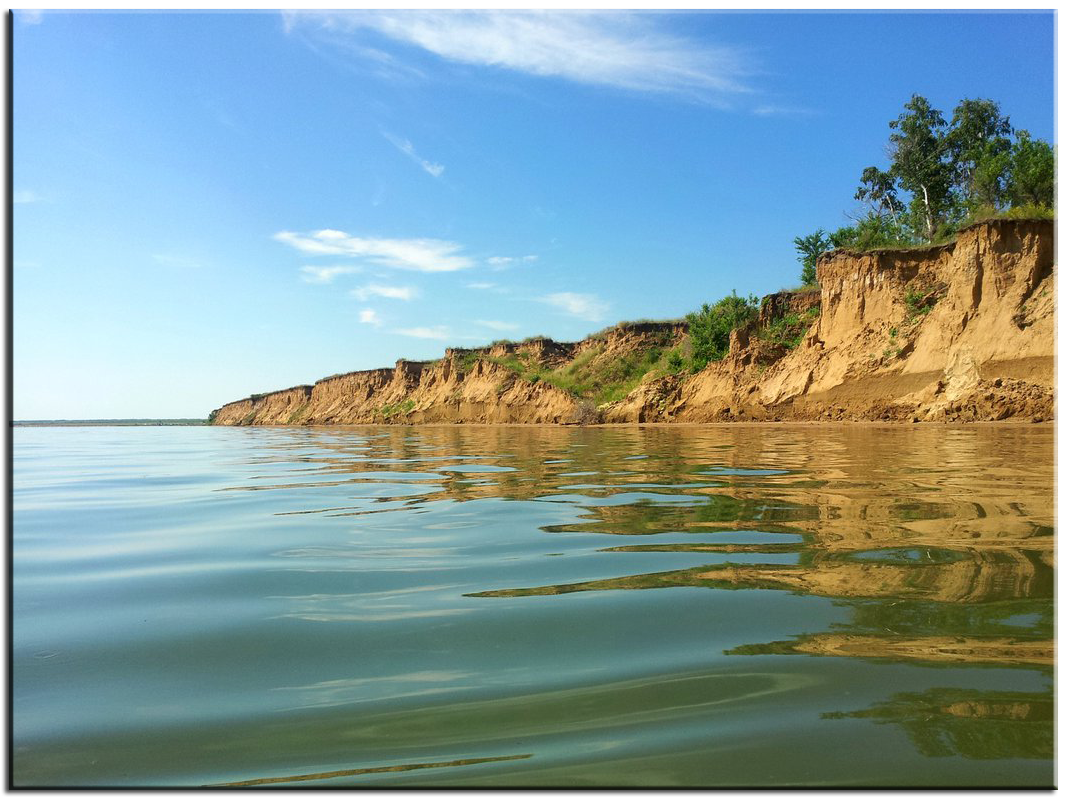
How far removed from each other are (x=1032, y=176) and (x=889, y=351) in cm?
1429

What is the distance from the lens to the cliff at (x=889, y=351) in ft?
73.4

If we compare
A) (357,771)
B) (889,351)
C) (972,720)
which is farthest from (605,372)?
(357,771)

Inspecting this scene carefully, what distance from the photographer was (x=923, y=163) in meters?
44.2

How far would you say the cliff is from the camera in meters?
22.4

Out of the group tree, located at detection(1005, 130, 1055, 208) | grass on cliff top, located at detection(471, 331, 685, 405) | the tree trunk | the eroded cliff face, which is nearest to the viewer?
the eroded cliff face

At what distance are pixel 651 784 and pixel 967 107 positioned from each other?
5543 centimetres

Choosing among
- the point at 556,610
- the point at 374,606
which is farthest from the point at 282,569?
the point at 556,610

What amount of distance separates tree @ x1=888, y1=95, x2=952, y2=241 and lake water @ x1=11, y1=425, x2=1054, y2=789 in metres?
47.8

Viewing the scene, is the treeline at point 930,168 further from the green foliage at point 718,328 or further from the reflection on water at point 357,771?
the reflection on water at point 357,771

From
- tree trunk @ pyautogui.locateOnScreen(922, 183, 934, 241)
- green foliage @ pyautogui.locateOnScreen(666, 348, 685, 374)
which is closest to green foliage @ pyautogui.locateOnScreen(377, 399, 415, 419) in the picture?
green foliage @ pyautogui.locateOnScreen(666, 348, 685, 374)

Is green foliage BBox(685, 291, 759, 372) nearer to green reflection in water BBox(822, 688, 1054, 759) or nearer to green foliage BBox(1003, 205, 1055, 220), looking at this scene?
green foliage BBox(1003, 205, 1055, 220)

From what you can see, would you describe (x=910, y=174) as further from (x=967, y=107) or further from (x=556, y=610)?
(x=556, y=610)

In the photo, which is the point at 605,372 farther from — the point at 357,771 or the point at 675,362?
the point at 357,771

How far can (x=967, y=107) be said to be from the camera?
4462cm
